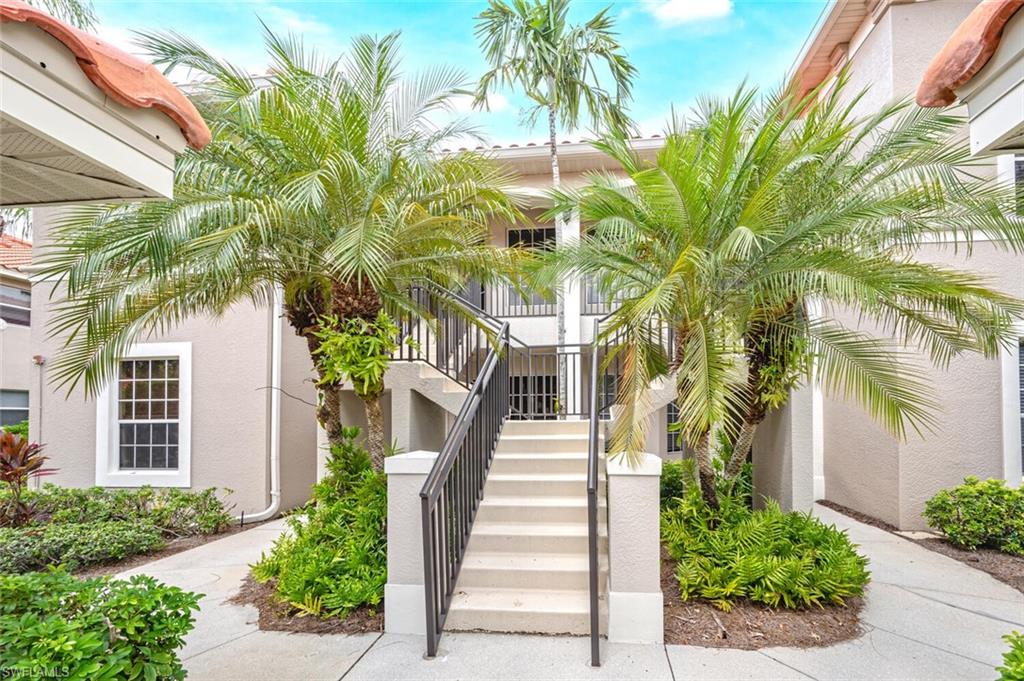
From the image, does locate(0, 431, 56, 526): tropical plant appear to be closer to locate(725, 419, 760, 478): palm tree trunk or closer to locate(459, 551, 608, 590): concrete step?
locate(459, 551, 608, 590): concrete step

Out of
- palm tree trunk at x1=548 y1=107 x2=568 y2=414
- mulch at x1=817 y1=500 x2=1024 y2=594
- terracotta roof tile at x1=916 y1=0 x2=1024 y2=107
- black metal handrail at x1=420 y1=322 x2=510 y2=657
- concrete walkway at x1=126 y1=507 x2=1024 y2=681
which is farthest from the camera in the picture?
palm tree trunk at x1=548 y1=107 x2=568 y2=414

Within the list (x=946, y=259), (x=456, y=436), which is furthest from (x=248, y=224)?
(x=946, y=259)

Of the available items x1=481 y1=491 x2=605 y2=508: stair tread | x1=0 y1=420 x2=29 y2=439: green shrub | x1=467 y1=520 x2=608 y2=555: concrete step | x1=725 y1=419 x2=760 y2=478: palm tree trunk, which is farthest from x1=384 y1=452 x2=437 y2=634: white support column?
x1=0 y1=420 x2=29 y2=439: green shrub

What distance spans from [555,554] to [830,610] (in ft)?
7.44

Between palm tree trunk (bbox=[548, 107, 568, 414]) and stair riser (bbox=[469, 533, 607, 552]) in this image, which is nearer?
stair riser (bbox=[469, 533, 607, 552])

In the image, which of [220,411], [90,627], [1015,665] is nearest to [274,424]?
[220,411]

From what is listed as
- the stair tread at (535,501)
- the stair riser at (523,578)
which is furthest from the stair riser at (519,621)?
the stair tread at (535,501)

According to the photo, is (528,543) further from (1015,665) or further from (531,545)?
(1015,665)

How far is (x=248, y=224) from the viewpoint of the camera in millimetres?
4469

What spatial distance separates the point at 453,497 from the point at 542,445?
84.5 inches

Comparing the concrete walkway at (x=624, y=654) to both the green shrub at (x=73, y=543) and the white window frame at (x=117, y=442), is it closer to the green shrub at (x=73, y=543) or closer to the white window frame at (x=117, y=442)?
the green shrub at (x=73, y=543)

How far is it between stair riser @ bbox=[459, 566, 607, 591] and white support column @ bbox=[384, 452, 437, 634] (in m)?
0.54

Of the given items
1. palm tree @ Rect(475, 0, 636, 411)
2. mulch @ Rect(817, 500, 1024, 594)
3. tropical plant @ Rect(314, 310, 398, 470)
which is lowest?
mulch @ Rect(817, 500, 1024, 594)

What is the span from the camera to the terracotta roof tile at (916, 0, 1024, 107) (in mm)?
2309
